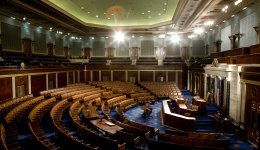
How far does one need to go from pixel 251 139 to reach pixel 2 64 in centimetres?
1243

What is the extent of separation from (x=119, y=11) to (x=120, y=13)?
566 mm

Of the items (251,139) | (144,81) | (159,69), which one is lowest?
(251,139)

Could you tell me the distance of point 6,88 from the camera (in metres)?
10.8

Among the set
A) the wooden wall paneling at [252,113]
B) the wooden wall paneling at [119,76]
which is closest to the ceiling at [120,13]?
the wooden wall paneling at [119,76]

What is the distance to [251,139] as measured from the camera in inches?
301

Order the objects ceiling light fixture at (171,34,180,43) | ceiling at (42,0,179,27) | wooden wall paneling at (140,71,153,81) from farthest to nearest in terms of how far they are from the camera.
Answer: ceiling light fixture at (171,34,180,43) < wooden wall paneling at (140,71,153,81) < ceiling at (42,0,179,27)

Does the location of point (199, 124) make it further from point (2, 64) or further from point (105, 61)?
→ point (105, 61)

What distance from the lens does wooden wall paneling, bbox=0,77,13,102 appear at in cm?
1050

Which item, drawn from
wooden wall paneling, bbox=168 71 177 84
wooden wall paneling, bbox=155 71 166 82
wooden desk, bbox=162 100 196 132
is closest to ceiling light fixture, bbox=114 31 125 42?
wooden wall paneling, bbox=155 71 166 82

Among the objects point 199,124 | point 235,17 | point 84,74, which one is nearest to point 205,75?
point 235,17

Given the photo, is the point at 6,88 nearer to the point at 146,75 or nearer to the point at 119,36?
the point at 146,75

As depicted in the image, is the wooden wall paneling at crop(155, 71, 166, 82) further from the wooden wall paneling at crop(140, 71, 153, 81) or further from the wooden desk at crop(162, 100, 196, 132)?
the wooden desk at crop(162, 100, 196, 132)

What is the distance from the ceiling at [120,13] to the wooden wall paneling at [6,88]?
4.46 m

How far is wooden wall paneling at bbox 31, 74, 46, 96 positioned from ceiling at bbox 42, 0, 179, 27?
491 centimetres
